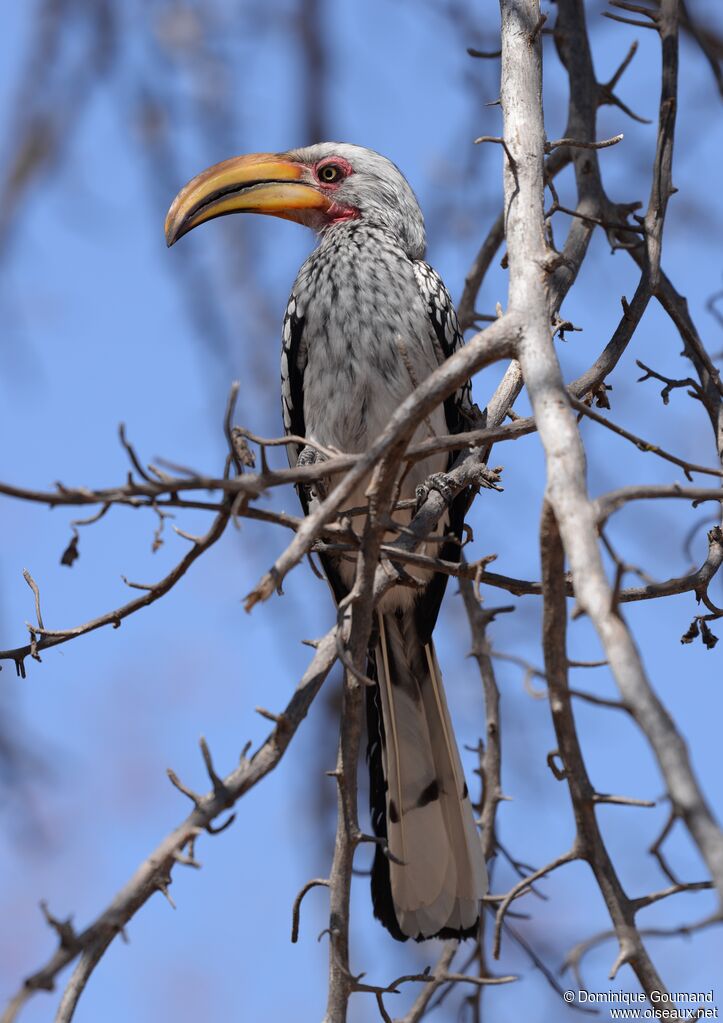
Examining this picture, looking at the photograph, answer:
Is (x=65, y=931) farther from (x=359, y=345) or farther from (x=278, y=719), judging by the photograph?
(x=359, y=345)

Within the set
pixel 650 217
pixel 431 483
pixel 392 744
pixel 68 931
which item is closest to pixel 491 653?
pixel 392 744

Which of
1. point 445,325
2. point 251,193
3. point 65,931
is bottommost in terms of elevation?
point 65,931

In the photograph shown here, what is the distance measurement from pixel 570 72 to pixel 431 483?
4.28 ft

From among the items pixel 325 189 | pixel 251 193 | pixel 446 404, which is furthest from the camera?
pixel 325 189

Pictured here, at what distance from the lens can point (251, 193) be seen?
12.6 ft

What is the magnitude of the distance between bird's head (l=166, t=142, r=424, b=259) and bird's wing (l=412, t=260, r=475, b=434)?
0.28m

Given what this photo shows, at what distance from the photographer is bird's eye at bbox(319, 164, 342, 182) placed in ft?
13.2

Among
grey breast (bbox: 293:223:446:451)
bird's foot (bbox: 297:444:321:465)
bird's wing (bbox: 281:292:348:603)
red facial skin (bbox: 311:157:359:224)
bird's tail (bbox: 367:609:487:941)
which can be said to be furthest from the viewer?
red facial skin (bbox: 311:157:359:224)

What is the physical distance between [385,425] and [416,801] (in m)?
1.00

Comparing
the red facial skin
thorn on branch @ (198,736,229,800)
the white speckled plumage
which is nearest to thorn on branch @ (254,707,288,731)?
thorn on branch @ (198,736,229,800)

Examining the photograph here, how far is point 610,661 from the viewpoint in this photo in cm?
136

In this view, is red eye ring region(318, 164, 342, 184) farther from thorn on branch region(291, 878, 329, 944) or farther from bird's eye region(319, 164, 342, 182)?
thorn on branch region(291, 878, 329, 944)

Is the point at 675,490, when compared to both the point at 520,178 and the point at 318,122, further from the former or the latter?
the point at 318,122

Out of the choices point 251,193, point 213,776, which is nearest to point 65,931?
point 213,776
